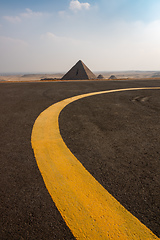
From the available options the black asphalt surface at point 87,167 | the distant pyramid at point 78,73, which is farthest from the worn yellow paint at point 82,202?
the distant pyramid at point 78,73

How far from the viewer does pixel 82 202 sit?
1.30 metres

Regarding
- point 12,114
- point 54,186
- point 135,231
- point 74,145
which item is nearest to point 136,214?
point 135,231

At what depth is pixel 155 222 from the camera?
1.11 m

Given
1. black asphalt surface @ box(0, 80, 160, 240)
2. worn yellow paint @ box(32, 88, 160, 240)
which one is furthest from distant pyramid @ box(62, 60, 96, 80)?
worn yellow paint @ box(32, 88, 160, 240)

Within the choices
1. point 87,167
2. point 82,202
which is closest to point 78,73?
point 87,167

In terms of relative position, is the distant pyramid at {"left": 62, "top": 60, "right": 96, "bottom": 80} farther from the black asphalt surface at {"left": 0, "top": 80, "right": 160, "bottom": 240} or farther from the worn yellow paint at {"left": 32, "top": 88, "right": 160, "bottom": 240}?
the worn yellow paint at {"left": 32, "top": 88, "right": 160, "bottom": 240}

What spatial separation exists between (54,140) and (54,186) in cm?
97

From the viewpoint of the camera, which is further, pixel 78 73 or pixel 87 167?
pixel 78 73

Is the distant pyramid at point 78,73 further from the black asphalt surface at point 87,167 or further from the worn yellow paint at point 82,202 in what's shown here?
the worn yellow paint at point 82,202

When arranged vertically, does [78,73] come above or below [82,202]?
above

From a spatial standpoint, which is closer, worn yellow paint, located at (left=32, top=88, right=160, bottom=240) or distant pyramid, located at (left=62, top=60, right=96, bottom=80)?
worn yellow paint, located at (left=32, top=88, right=160, bottom=240)

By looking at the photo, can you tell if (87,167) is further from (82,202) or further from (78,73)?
(78,73)

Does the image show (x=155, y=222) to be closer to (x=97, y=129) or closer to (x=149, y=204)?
(x=149, y=204)

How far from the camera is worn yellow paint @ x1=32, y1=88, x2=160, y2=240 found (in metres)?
1.06
